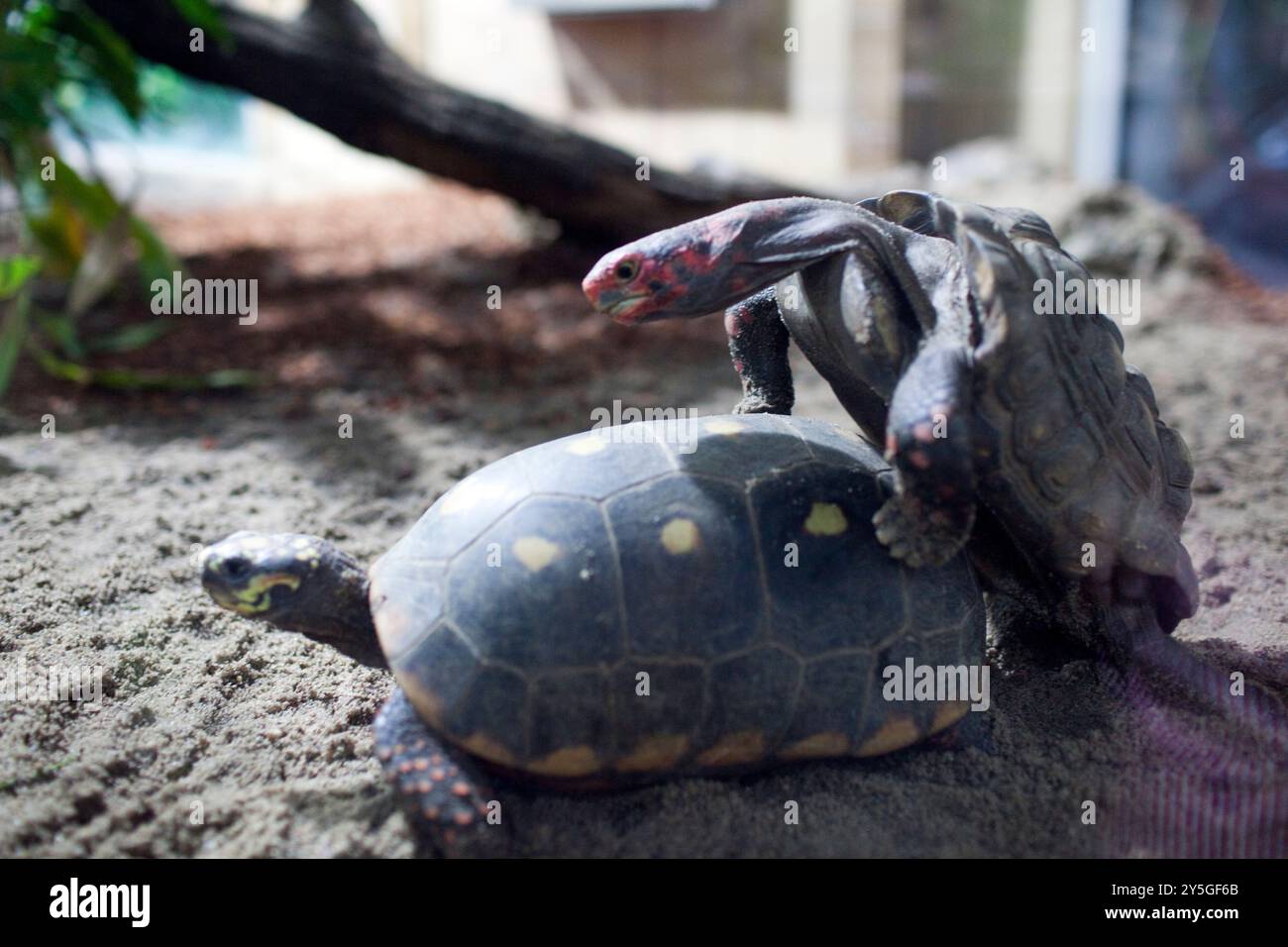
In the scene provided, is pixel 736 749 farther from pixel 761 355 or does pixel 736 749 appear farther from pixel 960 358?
pixel 761 355

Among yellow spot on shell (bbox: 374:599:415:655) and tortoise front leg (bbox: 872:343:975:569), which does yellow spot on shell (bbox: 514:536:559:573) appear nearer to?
yellow spot on shell (bbox: 374:599:415:655)

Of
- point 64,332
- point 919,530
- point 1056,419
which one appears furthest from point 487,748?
point 64,332

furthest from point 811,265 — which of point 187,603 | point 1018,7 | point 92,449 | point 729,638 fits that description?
point 1018,7

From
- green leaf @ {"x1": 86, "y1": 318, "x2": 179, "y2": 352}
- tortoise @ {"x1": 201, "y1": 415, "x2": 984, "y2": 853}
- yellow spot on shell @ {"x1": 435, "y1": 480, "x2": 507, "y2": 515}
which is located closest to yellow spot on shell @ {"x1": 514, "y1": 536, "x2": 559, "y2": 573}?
tortoise @ {"x1": 201, "y1": 415, "x2": 984, "y2": 853}

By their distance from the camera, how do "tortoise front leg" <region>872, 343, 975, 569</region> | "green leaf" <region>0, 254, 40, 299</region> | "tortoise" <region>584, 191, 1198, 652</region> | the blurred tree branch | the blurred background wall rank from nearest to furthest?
"tortoise front leg" <region>872, 343, 975, 569</region>, "tortoise" <region>584, 191, 1198, 652</region>, "green leaf" <region>0, 254, 40, 299</region>, the blurred tree branch, the blurred background wall

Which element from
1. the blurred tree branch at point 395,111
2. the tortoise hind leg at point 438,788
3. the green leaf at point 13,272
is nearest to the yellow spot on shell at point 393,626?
the tortoise hind leg at point 438,788

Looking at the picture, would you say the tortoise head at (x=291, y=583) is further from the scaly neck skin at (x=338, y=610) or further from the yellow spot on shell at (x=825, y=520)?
the yellow spot on shell at (x=825, y=520)
